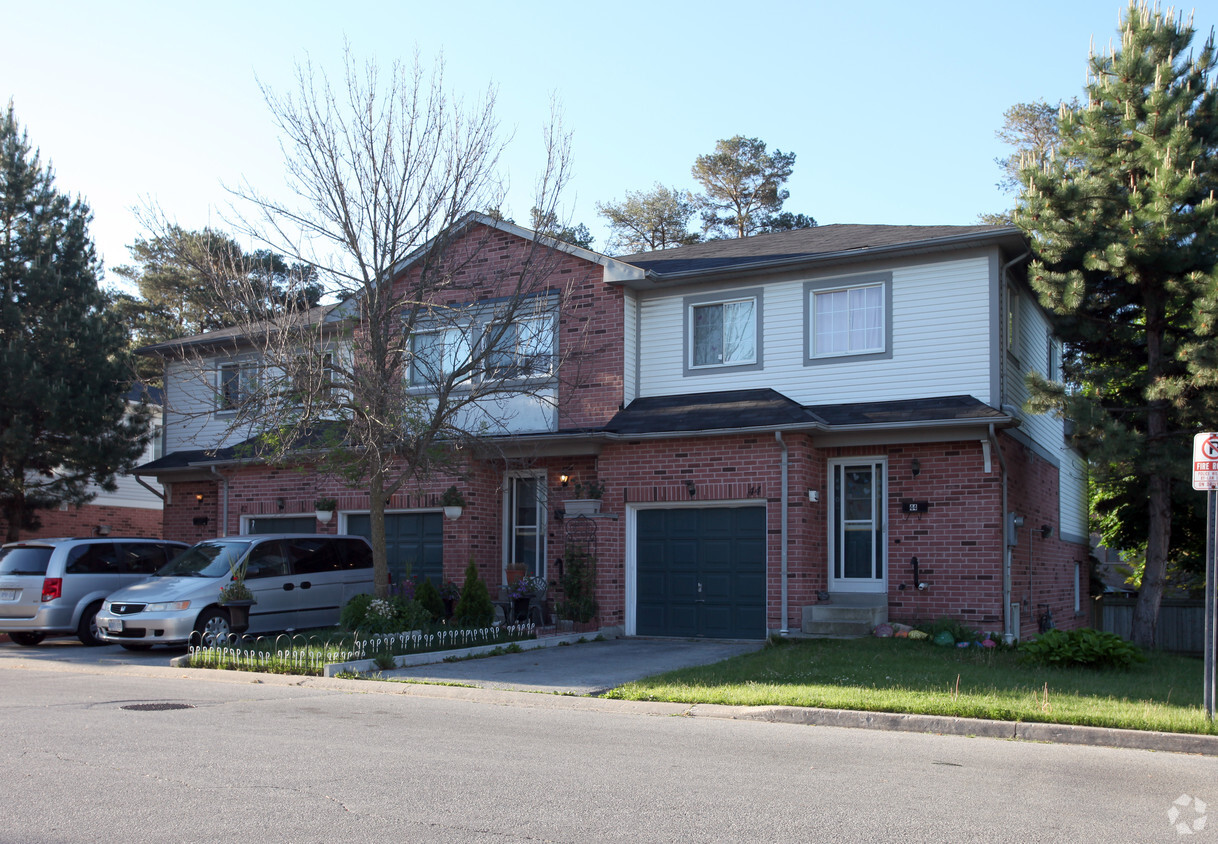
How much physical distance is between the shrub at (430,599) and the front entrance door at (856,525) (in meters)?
6.12

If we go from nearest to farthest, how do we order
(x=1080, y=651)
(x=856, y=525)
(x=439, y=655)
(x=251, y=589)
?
(x=1080, y=651)
(x=439, y=655)
(x=251, y=589)
(x=856, y=525)

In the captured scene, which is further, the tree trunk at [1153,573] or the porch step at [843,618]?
the tree trunk at [1153,573]

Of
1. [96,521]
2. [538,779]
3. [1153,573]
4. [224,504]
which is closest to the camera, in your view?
[538,779]

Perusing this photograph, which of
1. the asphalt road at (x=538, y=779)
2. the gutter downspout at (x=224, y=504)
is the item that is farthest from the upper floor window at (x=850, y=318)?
A: the gutter downspout at (x=224, y=504)

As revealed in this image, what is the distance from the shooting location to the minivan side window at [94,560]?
1666 cm

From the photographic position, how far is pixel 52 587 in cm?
1638

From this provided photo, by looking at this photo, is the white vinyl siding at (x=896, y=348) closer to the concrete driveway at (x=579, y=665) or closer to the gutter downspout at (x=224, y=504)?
the concrete driveway at (x=579, y=665)

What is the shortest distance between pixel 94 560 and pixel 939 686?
42.5 feet

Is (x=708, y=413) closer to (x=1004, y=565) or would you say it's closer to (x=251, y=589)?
(x=1004, y=565)

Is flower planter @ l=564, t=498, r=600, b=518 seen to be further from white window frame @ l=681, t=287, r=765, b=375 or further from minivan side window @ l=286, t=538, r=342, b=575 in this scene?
minivan side window @ l=286, t=538, r=342, b=575

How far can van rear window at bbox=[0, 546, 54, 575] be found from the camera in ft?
54.1

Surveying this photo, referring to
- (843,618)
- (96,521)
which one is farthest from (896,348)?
(96,521)

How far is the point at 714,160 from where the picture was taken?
4325 centimetres

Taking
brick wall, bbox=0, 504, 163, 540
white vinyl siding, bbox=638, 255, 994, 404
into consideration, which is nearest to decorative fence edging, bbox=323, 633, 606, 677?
white vinyl siding, bbox=638, 255, 994, 404
